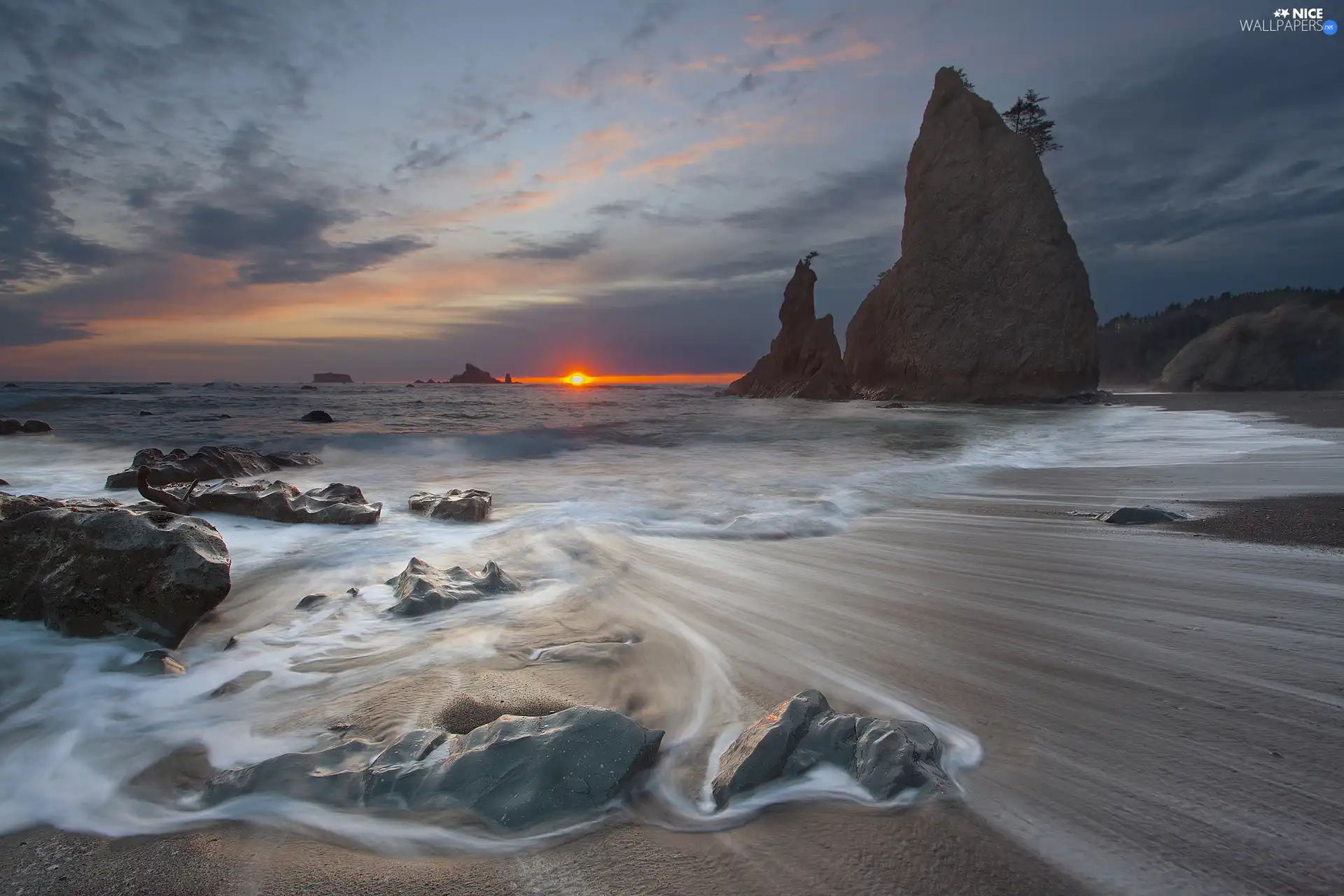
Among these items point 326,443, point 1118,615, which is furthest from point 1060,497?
point 326,443

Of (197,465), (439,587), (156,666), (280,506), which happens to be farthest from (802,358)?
(156,666)

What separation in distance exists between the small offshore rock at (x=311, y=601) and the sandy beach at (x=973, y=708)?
0.18m

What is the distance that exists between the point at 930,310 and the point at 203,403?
3693cm

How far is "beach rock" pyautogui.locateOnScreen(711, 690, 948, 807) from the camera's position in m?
1.58

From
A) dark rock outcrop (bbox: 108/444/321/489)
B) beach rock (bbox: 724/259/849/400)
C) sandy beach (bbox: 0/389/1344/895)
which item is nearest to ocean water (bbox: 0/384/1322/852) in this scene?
sandy beach (bbox: 0/389/1344/895)

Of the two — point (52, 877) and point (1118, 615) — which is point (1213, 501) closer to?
point (1118, 615)

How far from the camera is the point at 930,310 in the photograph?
34.0 m

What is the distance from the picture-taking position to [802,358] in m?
48.5

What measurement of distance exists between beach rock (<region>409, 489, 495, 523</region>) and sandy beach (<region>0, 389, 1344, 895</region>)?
1.74 metres

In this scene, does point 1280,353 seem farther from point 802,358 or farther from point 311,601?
point 311,601

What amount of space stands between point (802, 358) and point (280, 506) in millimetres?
46056

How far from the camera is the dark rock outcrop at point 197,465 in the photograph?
703cm

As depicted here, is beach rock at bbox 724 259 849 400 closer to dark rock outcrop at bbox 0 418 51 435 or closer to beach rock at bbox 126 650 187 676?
dark rock outcrop at bbox 0 418 51 435

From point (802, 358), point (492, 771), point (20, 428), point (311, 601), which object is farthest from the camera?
point (802, 358)
